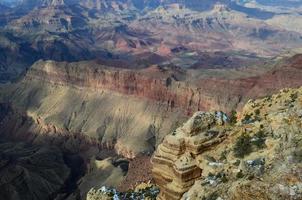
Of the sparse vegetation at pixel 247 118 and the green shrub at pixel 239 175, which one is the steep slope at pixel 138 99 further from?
the green shrub at pixel 239 175

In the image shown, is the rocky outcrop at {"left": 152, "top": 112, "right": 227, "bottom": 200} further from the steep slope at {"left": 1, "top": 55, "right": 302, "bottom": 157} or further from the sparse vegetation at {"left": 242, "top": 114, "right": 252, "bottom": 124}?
the steep slope at {"left": 1, "top": 55, "right": 302, "bottom": 157}

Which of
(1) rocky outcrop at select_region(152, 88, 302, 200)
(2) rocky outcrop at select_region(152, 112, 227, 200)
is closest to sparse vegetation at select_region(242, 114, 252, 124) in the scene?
(1) rocky outcrop at select_region(152, 88, 302, 200)

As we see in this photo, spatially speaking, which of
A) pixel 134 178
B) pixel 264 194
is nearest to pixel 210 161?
pixel 264 194

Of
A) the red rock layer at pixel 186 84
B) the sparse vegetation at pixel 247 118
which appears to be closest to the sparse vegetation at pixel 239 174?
the sparse vegetation at pixel 247 118

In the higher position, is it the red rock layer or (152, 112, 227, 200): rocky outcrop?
(152, 112, 227, 200): rocky outcrop

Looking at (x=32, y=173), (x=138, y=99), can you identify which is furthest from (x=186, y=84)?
(x=32, y=173)

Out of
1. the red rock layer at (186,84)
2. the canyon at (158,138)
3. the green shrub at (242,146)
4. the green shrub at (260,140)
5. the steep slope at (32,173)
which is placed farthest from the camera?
the red rock layer at (186,84)

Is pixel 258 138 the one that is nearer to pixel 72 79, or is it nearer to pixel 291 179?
pixel 291 179
